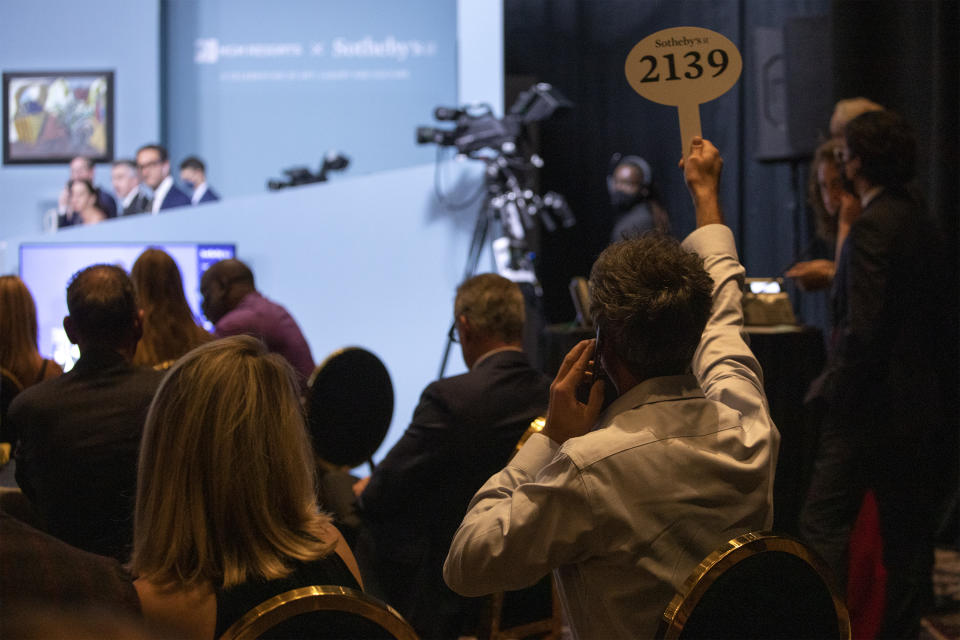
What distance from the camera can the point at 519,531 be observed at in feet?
3.49

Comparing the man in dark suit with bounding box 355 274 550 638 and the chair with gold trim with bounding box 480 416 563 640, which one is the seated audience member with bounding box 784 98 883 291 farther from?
the chair with gold trim with bounding box 480 416 563 640

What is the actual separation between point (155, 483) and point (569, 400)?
50 cm

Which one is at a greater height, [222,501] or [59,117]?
[59,117]

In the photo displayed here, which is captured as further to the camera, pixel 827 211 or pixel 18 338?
pixel 827 211

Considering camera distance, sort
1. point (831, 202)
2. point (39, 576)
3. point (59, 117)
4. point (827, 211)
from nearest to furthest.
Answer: point (39, 576), point (831, 202), point (827, 211), point (59, 117)

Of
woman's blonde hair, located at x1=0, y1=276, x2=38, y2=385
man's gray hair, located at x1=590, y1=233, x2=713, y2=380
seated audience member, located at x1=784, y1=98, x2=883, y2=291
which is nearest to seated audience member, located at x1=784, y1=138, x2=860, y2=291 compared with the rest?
seated audience member, located at x1=784, y1=98, x2=883, y2=291

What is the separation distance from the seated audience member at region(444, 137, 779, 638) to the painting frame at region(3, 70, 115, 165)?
755 cm

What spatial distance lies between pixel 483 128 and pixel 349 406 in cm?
267

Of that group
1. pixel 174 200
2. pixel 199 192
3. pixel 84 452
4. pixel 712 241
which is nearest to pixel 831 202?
pixel 712 241

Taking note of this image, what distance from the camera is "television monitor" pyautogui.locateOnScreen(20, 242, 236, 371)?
4863 millimetres

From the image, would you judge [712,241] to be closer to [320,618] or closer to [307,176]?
[320,618]

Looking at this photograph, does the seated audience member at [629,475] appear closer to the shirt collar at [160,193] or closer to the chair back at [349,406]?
the chair back at [349,406]

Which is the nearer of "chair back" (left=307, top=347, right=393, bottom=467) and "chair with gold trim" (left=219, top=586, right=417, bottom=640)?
"chair with gold trim" (left=219, top=586, right=417, bottom=640)

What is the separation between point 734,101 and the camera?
546 centimetres
